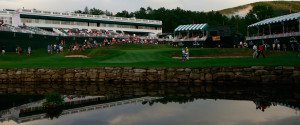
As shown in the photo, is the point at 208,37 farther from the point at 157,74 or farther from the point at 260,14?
the point at 260,14

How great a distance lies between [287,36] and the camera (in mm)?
63031

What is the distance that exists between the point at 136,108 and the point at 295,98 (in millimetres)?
8681

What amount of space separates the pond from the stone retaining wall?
229cm

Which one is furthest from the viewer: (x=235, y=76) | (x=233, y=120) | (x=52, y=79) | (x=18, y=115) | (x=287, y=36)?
(x=287, y=36)

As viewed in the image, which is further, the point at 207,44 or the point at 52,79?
the point at 207,44

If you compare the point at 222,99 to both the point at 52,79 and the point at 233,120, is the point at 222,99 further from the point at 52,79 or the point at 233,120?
the point at 52,79

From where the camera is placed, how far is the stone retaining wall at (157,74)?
31.9 meters

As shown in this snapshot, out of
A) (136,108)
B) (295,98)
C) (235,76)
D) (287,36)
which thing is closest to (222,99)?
(295,98)

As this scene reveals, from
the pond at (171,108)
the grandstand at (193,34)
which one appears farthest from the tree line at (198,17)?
the pond at (171,108)

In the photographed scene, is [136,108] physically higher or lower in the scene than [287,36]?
lower

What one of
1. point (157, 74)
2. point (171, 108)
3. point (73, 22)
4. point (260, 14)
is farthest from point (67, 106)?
point (260, 14)

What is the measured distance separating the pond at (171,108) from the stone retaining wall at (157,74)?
7.50 ft

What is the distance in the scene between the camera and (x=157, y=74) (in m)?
34.9

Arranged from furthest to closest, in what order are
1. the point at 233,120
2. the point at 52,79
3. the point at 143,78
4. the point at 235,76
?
the point at 52,79, the point at 143,78, the point at 235,76, the point at 233,120
